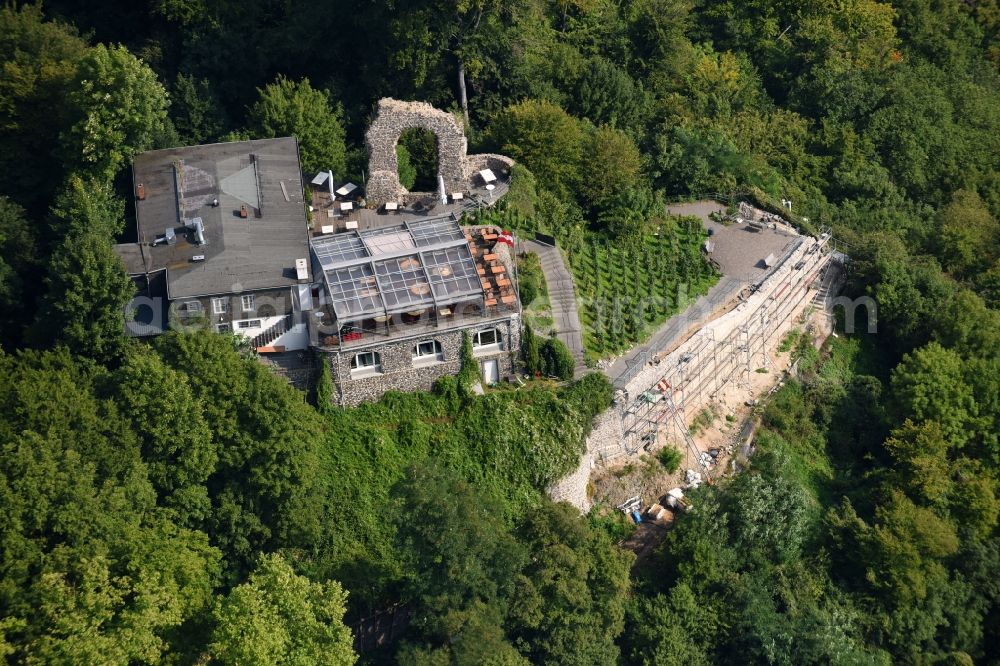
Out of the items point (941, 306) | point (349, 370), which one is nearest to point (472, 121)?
point (349, 370)

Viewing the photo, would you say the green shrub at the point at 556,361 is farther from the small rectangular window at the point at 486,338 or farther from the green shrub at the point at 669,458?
the green shrub at the point at 669,458

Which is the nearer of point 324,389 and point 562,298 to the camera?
point 324,389

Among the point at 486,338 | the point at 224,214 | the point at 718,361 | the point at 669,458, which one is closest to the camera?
the point at 486,338

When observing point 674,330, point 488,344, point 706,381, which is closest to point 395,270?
point 488,344

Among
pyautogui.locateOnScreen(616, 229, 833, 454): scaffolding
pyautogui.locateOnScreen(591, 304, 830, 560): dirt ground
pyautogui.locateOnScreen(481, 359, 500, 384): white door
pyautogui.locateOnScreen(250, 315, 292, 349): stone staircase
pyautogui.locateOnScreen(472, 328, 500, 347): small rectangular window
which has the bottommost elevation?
pyautogui.locateOnScreen(591, 304, 830, 560): dirt ground

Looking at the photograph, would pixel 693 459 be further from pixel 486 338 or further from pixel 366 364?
pixel 366 364

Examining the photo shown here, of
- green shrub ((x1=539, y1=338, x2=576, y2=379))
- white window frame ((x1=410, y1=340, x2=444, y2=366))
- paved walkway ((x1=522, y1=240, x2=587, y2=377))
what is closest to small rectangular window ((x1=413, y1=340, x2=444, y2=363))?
white window frame ((x1=410, y1=340, x2=444, y2=366))

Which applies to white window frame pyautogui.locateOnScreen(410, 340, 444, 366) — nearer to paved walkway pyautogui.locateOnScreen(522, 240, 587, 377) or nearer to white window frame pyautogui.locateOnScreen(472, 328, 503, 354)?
white window frame pyautogui.locateOnScreen(472, 328, 503, 354)
